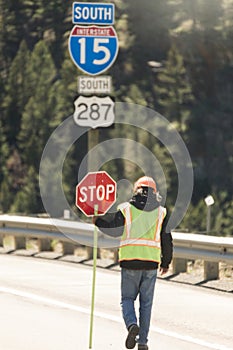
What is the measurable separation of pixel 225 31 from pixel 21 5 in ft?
76.6

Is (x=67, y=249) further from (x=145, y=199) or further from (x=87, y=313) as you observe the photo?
(x=145, y=199)

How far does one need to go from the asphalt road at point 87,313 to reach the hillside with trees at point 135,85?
7503 centimetres

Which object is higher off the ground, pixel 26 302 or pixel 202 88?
pixel 202 88

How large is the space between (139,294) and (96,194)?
1066 millimetres

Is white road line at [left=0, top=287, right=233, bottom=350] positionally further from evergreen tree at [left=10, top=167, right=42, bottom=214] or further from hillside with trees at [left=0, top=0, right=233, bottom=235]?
hillside with trees at [left=0, top=0, right=233, bottom=235]

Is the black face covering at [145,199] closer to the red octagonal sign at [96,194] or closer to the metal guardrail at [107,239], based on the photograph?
the red octagonal sign at [96,194]

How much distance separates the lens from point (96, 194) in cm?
983

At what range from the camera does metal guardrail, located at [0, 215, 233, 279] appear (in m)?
15.9

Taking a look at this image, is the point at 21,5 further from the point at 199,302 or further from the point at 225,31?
the point at 199,302

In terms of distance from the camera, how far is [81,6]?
1193cm

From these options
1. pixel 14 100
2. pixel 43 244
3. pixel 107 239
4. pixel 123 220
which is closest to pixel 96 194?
pixel 123 220

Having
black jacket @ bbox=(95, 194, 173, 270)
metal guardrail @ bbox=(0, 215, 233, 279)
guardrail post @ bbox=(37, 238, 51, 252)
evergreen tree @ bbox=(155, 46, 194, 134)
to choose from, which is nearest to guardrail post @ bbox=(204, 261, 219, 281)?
metal guardrail @ bbox=(0, 215, 233, 279)

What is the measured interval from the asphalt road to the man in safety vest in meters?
0.75

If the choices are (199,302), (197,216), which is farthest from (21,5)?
(199,302)
